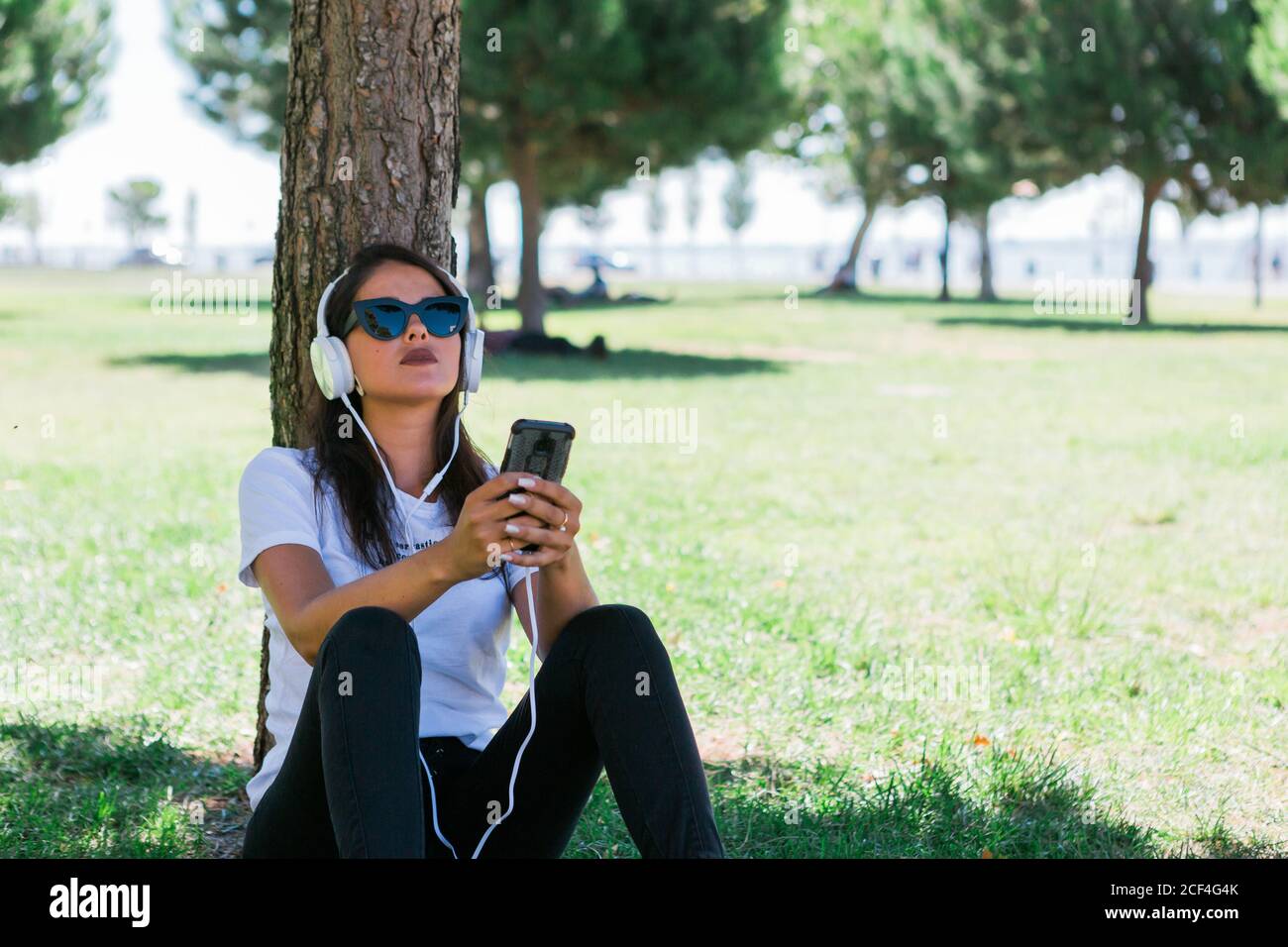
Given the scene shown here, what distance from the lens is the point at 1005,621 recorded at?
6.37m

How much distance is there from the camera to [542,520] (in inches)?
112

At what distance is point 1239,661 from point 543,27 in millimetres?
17392

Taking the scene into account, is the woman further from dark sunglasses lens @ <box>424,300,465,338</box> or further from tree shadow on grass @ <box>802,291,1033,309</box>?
tree shadow on grass @ <box>802,291,1033,309</box>

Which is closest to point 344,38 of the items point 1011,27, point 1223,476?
point 1223,476

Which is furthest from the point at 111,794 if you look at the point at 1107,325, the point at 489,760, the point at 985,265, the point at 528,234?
the point at 985,265

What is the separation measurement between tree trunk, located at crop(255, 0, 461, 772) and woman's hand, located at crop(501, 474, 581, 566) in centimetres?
111

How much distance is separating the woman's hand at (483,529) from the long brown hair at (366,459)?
37 centimetres

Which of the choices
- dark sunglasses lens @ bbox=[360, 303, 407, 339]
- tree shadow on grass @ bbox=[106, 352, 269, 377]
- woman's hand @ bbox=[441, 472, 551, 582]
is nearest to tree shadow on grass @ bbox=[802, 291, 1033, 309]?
tree shadow on grass @ bbox=[106, 352, 269, 377]

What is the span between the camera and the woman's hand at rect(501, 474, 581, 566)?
2.76 meters

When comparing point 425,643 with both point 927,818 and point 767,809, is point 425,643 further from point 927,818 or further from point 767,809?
point 927,818

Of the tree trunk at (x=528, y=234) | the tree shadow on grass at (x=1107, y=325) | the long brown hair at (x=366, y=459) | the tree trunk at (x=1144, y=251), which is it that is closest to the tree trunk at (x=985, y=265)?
the tree trunk at (x=1144, y=251)

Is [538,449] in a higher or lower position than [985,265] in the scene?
lower

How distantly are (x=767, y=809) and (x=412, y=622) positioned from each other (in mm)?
1514

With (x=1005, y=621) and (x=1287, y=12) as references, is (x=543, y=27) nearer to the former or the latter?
(x=1287, y=12)
